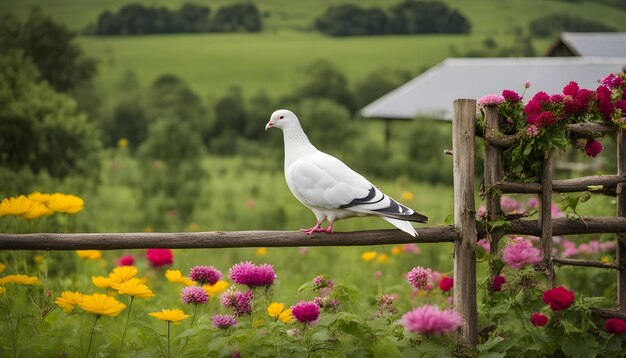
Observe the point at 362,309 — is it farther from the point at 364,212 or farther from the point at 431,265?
the point at 431,265

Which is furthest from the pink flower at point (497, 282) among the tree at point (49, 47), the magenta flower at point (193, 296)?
the tree at point (49, 47)

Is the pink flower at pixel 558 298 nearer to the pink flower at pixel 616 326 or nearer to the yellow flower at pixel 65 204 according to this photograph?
the pink flower at pixel 616 326

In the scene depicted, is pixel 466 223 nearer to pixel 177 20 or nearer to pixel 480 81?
pixel 480 81

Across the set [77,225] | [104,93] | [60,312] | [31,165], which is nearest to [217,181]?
[31,165]

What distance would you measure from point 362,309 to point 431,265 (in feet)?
10.2

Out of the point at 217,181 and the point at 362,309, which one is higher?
the point at 362,309

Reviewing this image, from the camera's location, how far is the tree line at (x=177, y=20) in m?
27.3

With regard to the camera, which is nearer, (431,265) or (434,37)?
(431,265)

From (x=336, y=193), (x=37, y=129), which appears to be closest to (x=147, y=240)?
(x=336, y=193)

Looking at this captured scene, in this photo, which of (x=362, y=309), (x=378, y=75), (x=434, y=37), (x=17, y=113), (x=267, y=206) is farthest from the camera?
(x=434, y=37)

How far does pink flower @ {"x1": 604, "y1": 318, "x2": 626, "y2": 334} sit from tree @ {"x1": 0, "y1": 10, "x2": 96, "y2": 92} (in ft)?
32.4

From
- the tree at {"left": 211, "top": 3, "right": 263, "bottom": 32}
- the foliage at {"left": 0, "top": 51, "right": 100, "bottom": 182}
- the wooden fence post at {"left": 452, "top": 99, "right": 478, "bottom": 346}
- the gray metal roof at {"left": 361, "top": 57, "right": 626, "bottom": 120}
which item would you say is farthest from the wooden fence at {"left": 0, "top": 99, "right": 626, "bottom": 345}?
the tree at {"left": 211, "top": 3, "right": 263, "bottom": 32}

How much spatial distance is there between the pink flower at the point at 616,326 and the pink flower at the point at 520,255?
0.57 m

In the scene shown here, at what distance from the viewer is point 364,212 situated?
3.44m
